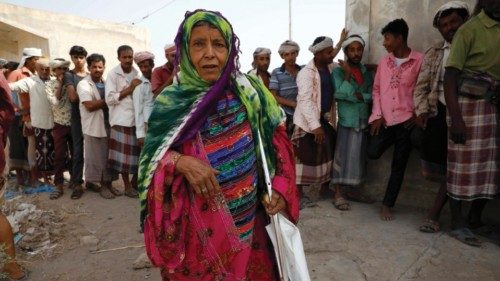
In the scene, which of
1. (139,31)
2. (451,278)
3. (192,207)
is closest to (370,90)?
(451,278)

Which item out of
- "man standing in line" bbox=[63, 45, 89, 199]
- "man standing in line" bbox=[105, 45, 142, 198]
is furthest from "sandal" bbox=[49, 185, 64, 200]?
"man standing in line" bbox=[105, 45, 142, 198]

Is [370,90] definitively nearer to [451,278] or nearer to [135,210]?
[451,278]

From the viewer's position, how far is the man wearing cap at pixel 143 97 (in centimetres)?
493

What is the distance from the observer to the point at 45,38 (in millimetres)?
14430

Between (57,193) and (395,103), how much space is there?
4.79 meters

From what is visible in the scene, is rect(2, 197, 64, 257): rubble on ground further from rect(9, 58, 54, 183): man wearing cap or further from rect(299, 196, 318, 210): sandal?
rect(299, 196, 318, 210): sandal

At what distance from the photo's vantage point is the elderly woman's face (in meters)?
1.59

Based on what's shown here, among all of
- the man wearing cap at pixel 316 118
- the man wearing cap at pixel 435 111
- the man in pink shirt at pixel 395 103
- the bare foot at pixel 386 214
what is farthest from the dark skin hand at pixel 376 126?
the bare foot at pixel 386 214

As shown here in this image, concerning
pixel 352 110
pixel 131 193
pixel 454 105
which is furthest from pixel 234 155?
pixel 131 193

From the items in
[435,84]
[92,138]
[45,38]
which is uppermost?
[45,38]

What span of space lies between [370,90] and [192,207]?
3274 mm

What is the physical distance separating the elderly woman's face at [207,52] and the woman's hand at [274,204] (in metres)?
0.57

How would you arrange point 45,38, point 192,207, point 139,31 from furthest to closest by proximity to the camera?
point 139,31, point 45,38, point 192,207

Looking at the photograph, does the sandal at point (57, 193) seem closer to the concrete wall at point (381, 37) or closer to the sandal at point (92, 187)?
the sandal at point (92, 187)
